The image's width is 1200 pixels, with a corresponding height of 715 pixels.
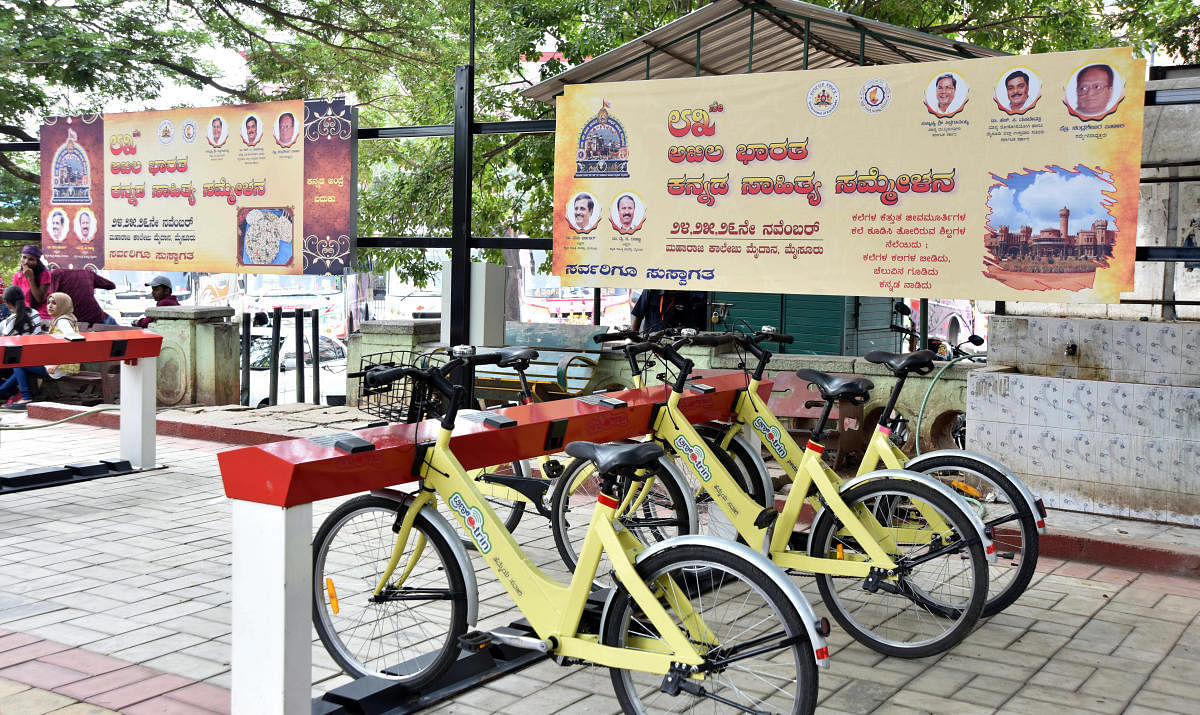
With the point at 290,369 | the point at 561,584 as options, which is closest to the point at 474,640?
the point at 561,584

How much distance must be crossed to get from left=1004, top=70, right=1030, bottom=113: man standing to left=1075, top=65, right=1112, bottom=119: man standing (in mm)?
279

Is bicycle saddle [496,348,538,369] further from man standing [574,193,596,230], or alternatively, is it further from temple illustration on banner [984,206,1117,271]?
temple illustration on banner [984,206,1117,271]

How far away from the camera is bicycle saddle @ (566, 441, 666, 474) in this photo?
135 inches

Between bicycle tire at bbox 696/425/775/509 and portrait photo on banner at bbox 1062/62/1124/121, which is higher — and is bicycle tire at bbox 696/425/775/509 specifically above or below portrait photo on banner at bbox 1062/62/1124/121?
below

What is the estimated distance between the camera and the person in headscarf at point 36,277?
11.4 metres

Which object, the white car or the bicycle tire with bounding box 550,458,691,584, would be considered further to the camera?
the white car

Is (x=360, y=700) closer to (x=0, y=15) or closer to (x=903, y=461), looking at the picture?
(x=903, y=461)

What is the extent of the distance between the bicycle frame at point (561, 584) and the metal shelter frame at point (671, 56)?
12.6ft

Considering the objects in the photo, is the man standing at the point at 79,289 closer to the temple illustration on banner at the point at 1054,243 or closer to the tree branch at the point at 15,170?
the tree branch at the point at 15,170

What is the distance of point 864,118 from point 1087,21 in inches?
358

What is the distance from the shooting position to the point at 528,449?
178 inches

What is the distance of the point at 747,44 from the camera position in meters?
9.41

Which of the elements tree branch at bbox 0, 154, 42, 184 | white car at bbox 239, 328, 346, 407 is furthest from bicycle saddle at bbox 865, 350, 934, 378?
tree branch at bbox 0, 154, 42, 184

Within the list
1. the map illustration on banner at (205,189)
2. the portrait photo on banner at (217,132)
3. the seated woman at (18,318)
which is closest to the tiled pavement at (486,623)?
the map illustration on banner at (205,189)
